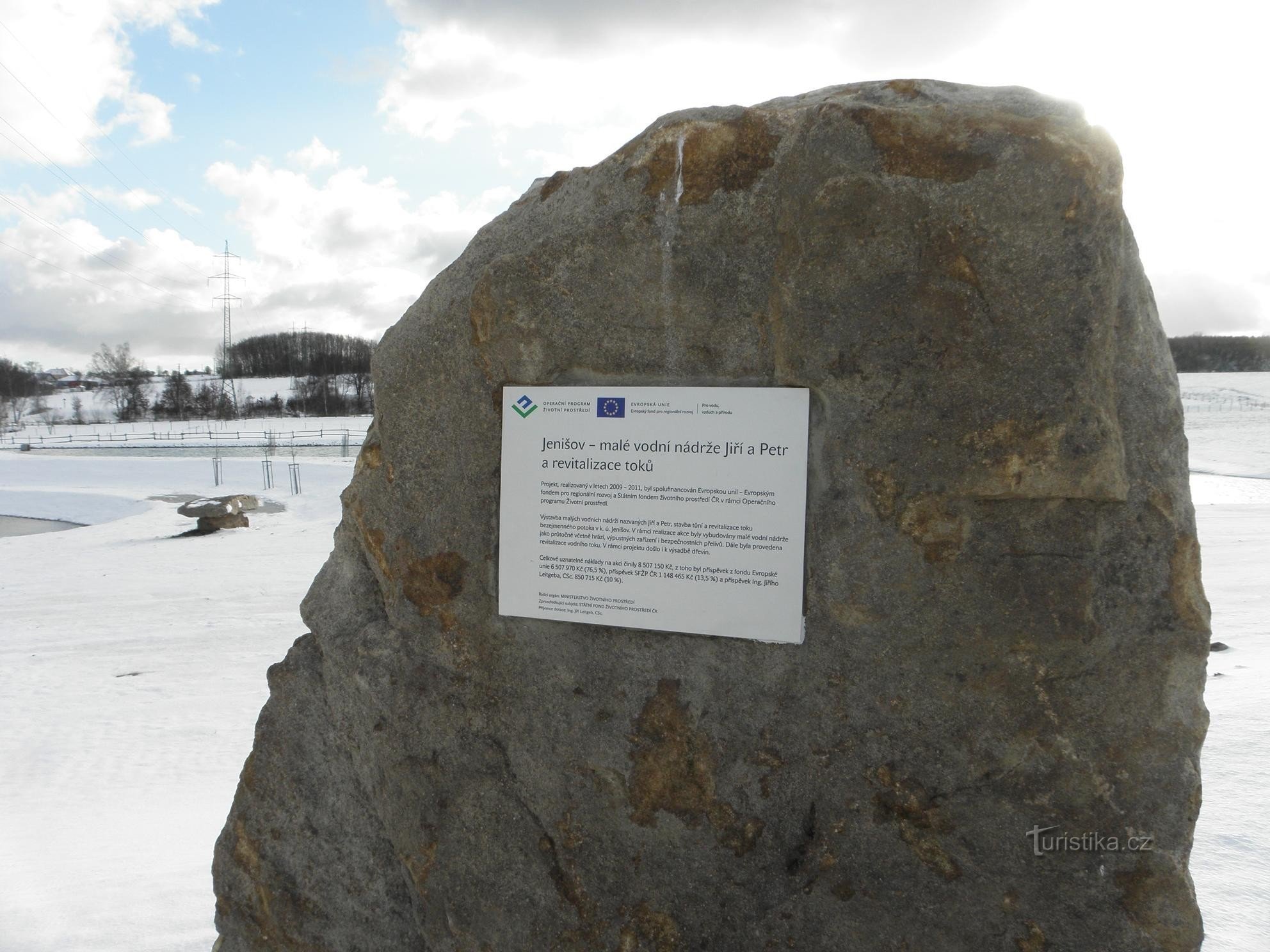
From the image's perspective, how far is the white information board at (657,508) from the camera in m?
2.24

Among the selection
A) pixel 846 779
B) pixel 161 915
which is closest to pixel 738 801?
pixel 846 779

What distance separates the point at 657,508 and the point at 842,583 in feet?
1.74

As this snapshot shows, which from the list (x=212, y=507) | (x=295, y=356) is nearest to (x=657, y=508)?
(x=212, y=507)

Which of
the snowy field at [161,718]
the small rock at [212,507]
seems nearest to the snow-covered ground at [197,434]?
the small rock at [212,507]

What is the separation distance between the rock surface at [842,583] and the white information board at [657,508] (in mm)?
62

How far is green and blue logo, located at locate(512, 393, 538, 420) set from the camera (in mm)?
2449

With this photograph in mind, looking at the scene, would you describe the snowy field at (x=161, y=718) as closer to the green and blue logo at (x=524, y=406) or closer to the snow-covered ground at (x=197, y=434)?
the green and blue logo at (x=524, y=406)

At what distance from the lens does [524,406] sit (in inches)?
96.8

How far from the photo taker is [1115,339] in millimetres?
2068

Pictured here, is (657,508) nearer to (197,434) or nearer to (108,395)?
(197,434)

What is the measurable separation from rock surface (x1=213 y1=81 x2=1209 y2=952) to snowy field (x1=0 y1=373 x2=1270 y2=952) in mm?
1210

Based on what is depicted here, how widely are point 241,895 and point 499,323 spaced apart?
205 centimetres

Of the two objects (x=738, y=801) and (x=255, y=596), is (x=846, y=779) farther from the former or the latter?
(x=255, y=596)

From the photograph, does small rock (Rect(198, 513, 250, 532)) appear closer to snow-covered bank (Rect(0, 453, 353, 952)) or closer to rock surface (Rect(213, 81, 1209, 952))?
snow-covered bank (Rect(0, 453, 353, 952))
